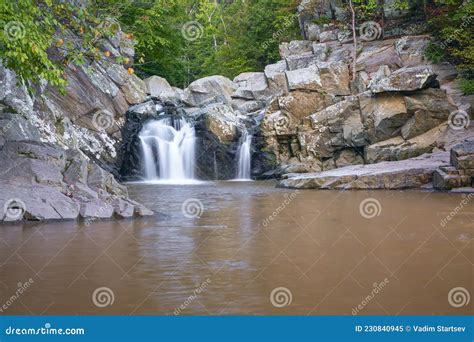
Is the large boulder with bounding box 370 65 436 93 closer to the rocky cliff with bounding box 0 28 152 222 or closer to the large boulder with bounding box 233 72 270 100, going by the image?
the large boulder with bounding box 233 72 270 100

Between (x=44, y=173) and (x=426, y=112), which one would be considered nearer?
(x=44, y=173)

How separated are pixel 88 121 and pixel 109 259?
58.3ft

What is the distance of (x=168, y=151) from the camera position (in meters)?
26.2

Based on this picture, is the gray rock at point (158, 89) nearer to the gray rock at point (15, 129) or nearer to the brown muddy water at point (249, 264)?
the gray rock at point (15, 129)

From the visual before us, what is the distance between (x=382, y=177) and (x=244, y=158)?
8516 millimetres

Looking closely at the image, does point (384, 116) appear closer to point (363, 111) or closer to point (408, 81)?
point (363, 111)

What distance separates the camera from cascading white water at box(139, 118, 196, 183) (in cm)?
2583

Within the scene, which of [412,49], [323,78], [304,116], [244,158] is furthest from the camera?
[412,49]

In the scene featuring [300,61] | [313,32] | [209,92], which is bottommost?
[209,92]

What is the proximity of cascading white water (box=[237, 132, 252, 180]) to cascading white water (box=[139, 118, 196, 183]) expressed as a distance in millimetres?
2038

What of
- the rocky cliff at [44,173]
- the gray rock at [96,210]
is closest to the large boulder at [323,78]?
the rocky cliff at [44,173]

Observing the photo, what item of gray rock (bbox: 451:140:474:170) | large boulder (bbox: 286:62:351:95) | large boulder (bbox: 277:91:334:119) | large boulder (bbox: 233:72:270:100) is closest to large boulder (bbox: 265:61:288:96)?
large boulder (bbox: 233:72:270:100)

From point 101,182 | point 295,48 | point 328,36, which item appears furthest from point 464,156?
point 295,48

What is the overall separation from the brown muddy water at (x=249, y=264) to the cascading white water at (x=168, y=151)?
39.6 feet
